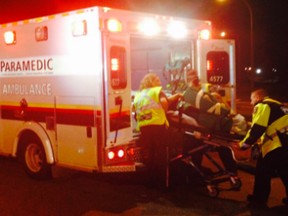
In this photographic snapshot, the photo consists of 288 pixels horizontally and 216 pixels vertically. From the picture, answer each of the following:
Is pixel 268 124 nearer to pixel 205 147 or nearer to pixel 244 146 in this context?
pixel 244 146

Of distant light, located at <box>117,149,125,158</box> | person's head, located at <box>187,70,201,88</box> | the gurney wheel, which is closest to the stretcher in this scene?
the gurney wheel

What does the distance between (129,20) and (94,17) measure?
572mm

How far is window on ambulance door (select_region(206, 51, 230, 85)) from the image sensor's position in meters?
7.49

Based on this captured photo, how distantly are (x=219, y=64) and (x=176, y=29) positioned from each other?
3.77 ft

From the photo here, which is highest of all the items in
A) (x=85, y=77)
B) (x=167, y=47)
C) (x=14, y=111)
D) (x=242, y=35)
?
(x=242, y=35)

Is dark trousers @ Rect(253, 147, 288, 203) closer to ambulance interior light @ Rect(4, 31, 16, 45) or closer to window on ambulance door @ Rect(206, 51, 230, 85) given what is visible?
window on ambulance door @ Rect(206, 51, 230, 85)

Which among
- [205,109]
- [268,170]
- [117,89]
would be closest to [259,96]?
[268,170]

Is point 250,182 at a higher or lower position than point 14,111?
lower

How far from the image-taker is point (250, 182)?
668 centimetres

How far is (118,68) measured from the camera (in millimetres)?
5875

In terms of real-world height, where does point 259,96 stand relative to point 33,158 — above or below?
above

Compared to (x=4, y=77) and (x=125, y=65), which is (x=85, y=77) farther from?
(x=4, y=77)

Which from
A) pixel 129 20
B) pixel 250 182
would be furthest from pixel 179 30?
pixel 250 182

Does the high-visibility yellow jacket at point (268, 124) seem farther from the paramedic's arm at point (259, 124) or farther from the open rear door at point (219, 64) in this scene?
the open rear door at point (219, 64)
